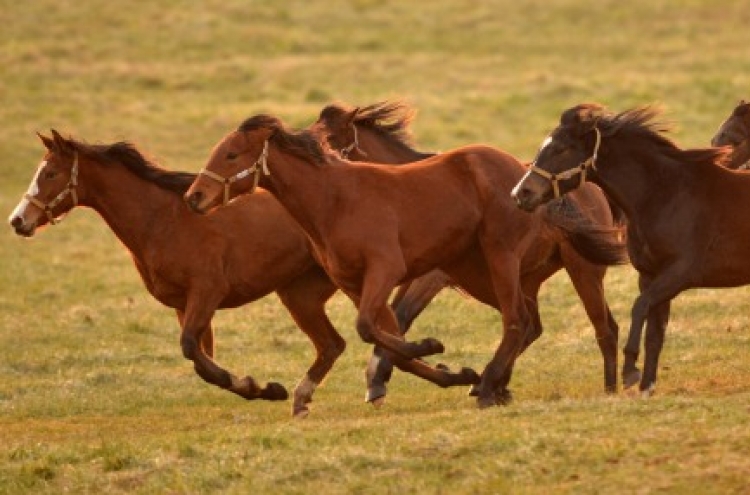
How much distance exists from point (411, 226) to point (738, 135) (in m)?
5.13

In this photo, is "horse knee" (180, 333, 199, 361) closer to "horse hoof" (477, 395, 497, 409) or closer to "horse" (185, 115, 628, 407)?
"horse" (185, 115, 628, 407)

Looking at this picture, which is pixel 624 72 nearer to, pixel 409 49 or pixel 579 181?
pixel 409 49

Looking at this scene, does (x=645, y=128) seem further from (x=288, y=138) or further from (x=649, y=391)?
(x=288, y=138)

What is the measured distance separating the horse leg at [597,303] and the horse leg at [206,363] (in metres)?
2.68

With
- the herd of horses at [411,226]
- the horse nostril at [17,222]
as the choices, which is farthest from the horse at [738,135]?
the horse nostril at [17,222]

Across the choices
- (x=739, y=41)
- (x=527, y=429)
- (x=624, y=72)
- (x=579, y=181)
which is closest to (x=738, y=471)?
(x=527, y=429)

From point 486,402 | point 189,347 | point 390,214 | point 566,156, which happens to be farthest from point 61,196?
point 566,156

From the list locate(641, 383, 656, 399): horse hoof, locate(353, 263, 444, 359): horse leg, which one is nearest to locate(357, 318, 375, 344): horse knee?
locate(353, 263, 444, 359): horse leg

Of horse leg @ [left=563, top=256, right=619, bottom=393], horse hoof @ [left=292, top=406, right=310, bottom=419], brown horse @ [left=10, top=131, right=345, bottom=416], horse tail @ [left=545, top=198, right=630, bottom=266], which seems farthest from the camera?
horse leg @ [left=563, top=256, right=619, bottom=393]

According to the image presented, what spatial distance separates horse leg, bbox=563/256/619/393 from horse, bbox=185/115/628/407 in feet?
2.97

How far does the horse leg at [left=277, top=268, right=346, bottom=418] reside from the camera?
16953mm

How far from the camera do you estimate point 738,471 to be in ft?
39.3

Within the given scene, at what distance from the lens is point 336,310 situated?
23.5 m

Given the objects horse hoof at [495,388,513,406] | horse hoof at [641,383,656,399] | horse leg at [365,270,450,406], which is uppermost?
horse leg at [365,270,450,406]
